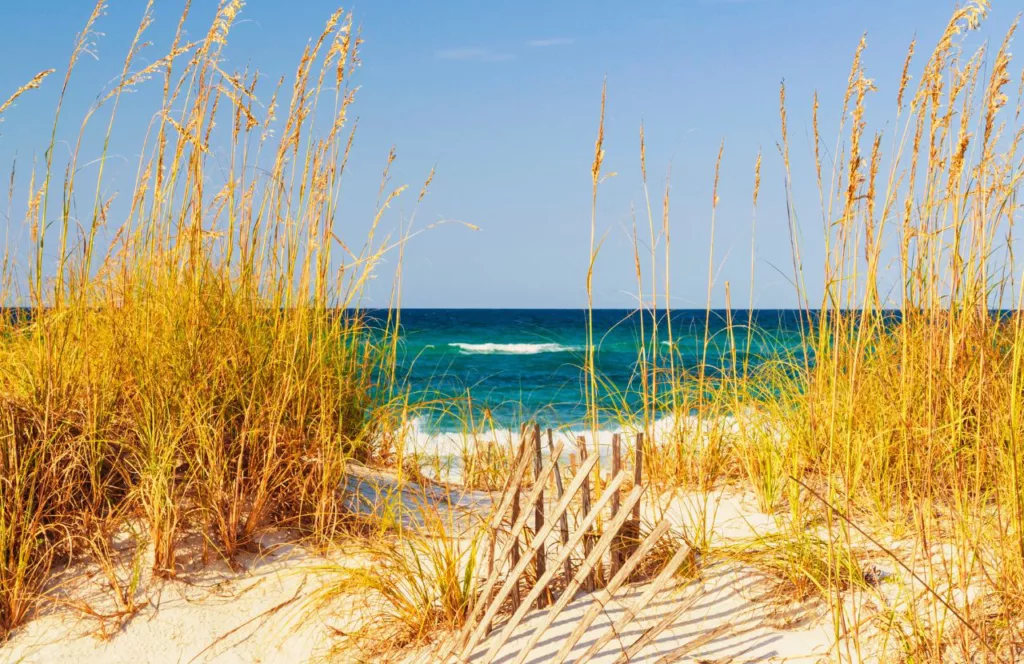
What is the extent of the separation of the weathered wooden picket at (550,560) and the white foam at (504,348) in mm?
16665

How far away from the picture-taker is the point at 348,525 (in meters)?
2.94

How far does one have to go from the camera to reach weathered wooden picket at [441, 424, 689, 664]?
7.16 ft

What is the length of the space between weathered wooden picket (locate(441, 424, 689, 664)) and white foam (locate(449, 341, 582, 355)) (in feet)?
54.7

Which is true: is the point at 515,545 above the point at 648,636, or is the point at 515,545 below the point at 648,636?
above

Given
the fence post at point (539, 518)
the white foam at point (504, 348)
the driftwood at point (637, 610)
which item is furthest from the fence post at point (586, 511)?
the white foam at point (504, 348)

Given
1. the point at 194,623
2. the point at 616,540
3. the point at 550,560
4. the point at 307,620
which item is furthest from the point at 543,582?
the point at 194,623

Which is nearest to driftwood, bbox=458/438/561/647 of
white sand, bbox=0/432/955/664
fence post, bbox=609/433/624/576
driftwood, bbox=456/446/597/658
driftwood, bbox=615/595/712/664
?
driftwood, bbox=456/446/597/658

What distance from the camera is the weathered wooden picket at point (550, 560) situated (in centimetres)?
218

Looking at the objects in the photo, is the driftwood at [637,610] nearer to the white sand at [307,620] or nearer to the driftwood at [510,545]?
the white sand at [307,620]

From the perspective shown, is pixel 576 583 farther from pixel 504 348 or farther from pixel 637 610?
pixel 504 348

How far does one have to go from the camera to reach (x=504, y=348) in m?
20.3

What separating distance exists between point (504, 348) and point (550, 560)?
707 inches

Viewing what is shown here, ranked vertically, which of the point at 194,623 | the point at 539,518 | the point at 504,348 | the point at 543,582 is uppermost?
the point at 539,518

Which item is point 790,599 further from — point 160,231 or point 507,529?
point 160,231
